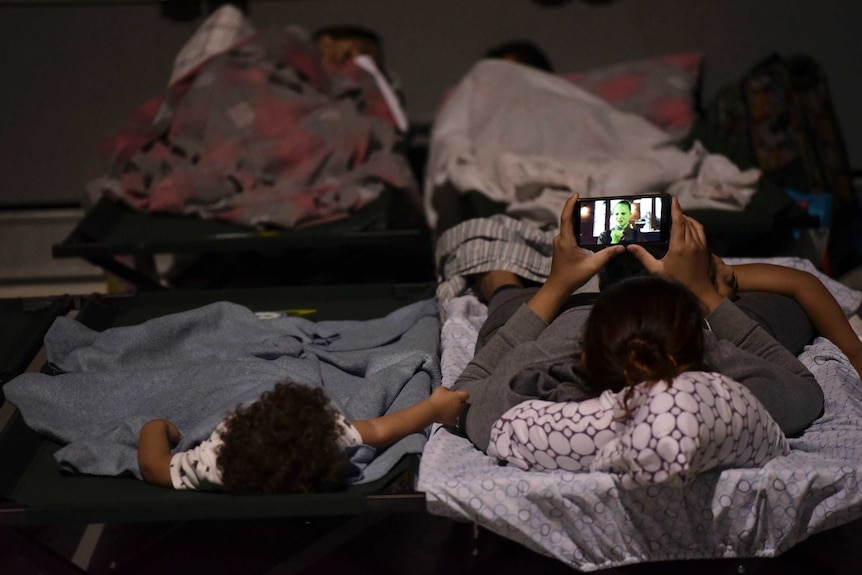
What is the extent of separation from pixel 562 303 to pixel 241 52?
1.54m

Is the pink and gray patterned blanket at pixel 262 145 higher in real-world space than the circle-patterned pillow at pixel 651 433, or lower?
lower

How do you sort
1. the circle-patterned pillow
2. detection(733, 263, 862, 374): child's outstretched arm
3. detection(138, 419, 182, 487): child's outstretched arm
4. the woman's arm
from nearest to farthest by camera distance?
the circle-patterned pillow
detection(138, 419, 182, 487): child's outstretched arm
the woman's arm
detection(733, 263, 862, 374): child's outstretched arm

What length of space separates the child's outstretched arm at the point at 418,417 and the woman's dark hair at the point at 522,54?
179 cm

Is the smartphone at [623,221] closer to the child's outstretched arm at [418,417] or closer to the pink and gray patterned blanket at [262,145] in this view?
the child's outstretched arm at [418,417]

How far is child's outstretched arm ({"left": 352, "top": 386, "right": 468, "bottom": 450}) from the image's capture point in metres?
1.37

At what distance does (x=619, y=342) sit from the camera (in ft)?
4.11

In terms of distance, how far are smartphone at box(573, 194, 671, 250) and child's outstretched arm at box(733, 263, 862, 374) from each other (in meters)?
0.25

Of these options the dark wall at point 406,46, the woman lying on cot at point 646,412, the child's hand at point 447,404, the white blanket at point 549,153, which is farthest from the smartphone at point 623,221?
the dark wall at point 406,46

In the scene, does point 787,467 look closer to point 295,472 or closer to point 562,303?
point 562,303

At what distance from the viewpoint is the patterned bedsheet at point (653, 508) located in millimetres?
1254

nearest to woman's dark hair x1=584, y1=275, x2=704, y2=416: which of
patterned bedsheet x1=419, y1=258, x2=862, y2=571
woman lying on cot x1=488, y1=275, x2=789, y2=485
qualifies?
woman lying on cot x1=488, y1=275, x2=789, y2=485

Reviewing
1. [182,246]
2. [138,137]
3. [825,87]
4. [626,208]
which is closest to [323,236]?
[182,246]

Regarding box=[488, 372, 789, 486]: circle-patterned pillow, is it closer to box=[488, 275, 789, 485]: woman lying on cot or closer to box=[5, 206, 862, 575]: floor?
box=[488, 275, 789, 485]: woman lying on cot

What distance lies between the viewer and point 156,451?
1.35 meters
